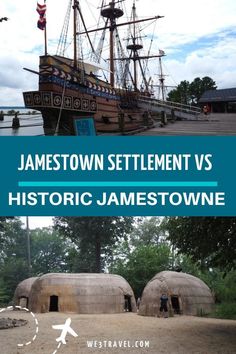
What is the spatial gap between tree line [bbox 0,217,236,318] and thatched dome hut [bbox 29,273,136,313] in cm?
214

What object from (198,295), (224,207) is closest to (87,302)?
(198,295)

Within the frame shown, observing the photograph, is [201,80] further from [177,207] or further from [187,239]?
[187,239]

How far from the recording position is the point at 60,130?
697 cm

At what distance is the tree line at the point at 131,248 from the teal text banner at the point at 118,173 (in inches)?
116

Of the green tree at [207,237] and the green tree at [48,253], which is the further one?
the green tree at [48,253]

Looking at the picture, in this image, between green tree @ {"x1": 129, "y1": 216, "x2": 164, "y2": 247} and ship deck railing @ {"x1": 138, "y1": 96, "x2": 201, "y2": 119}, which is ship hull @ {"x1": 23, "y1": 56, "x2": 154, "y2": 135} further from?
green tree @ {"x1": 129, "y1": 216, "x2": 164, "y2": 247}

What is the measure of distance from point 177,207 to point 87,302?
12710 millimetres

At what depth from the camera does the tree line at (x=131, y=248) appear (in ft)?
39.3

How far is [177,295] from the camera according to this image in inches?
736

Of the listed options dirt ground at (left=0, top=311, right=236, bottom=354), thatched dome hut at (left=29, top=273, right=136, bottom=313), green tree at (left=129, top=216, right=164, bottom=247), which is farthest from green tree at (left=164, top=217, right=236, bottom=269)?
green tree at (left=129, top=216, right=164, bottom=247)

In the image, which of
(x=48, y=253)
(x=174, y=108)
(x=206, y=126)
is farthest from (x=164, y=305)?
(x=48, y=253)

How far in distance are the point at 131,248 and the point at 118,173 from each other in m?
26.9

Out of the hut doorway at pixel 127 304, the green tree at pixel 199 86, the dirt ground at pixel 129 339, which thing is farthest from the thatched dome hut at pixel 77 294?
the green tree at pixel 199 86

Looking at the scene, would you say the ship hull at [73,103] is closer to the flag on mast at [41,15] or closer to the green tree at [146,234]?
the flag on mast at [41,15]
